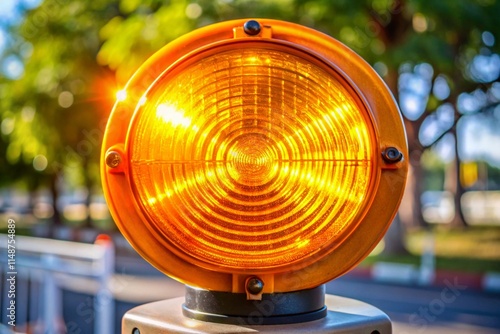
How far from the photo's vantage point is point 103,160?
2.25ft

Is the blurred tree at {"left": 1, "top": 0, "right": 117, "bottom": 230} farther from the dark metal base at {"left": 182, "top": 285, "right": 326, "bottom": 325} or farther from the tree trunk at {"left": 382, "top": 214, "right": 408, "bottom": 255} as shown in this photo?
the dark metal base at {"left": 182, "top": 285, "right": 326, "bottom": 325}

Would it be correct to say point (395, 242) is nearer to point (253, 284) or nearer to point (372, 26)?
point (372, 26)

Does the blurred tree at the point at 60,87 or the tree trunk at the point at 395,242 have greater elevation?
the blurred tree at the point at 60,87

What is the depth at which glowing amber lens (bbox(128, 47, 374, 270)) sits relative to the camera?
2.24 ft

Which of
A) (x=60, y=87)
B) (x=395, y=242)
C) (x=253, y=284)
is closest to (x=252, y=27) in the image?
(x=253, y=284)

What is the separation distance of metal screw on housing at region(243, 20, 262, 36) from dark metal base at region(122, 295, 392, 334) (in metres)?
0.31

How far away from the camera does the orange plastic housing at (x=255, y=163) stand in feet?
2.23

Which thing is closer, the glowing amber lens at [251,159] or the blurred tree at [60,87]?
the glowing amber lens at [251,159]

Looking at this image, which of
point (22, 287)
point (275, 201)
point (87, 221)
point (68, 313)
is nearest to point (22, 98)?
point (68, 313)

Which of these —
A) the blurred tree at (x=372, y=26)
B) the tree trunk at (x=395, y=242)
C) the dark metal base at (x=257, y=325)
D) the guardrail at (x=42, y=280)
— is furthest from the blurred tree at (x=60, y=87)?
the dark metal base at (x=257, y=325)

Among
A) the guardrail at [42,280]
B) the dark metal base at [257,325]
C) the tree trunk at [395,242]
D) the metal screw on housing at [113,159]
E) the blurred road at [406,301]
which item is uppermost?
the metal screw on housing at [113,159]

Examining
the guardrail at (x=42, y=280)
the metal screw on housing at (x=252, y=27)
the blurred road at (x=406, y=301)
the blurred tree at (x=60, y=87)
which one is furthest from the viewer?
the blurred tree at (x=60, y=87)

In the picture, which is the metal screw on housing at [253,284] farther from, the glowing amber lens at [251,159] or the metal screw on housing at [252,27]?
the metal screw on housing at [252,27]

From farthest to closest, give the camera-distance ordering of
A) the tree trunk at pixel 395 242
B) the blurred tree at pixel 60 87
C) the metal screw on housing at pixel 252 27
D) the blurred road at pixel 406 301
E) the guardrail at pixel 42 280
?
1. the tree trunk at pixel 395 242
2. the blurred tree at pixel 60 87
3. the blurred road at pixel 406 301
4. the guardrail at pixel 42 280
5. the metal screw on housing at pixel 252 27
